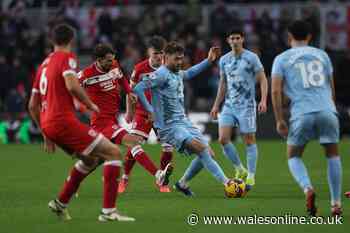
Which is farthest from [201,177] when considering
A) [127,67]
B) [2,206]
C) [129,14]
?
[129,14]

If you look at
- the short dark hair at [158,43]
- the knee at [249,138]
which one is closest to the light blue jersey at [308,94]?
the knee at [249,138]

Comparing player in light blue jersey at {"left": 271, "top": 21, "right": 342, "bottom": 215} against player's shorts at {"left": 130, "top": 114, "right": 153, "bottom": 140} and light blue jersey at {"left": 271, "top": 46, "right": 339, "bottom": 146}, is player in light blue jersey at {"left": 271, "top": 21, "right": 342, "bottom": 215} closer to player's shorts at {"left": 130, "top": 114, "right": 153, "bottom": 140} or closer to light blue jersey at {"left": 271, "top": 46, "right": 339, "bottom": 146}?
light blue jersey at {"left": 271, "top": 46, "right": 339, "bottom": 146}

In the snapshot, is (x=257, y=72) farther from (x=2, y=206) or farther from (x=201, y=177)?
(x=2, y=206)

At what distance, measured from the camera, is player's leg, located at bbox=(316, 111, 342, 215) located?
1077 centimetres

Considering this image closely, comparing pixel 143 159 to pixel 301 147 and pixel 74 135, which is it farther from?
pixel 301 147

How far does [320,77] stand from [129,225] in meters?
2.53

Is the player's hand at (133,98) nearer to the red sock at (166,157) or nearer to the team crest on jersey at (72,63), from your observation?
the red sock at (166,157)

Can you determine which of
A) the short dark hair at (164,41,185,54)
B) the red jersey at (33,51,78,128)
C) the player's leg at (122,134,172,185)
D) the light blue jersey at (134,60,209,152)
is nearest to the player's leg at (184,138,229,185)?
the light blue jersey at (134,60,209,152)

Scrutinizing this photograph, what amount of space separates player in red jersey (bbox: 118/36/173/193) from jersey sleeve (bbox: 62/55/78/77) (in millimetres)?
4027

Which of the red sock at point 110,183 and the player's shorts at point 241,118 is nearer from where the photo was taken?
the red sock at point 110,183

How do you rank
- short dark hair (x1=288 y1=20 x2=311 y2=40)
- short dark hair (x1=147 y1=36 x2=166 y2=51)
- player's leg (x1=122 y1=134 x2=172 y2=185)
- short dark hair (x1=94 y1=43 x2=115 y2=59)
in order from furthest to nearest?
short dark hair (x1=147 y1=36 x2=166 y2=51), player's leg (x1=122 y1=134 x2=172 y2=185), short dark hair (x1=94 y1=43 x2=115 y2=59), short dark hair (x1=288 y1=20 x2=311 y2=40)

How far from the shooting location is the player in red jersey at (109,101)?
13.9 metres

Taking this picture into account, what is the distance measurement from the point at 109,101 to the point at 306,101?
411 centimetres

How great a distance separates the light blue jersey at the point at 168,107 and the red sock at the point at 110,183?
2393 millimetres
